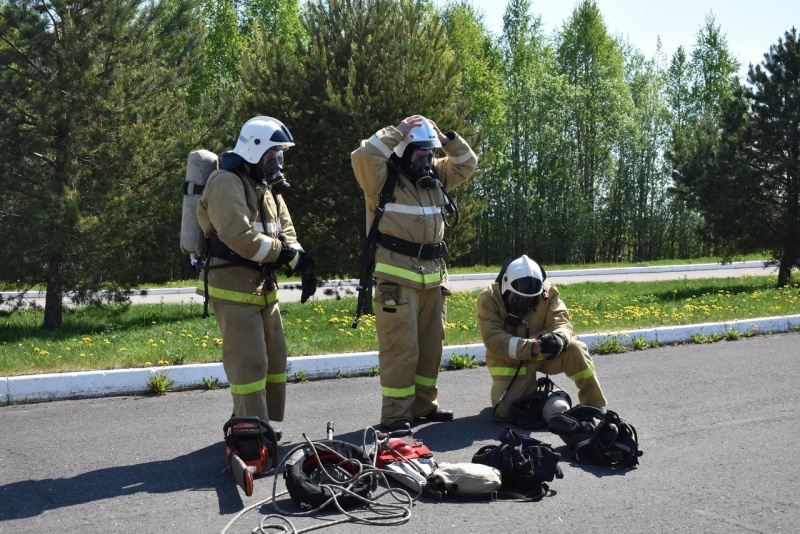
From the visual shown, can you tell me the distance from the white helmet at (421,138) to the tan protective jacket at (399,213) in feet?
0.25

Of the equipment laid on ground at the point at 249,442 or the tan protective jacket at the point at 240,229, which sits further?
the tan protective jacket at the point at 240,229

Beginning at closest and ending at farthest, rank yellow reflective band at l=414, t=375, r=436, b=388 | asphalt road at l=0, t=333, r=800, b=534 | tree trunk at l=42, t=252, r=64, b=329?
asphalt road at l=0, t=333, r=800, b=534
yellow reflective band at l=414, t=375, r=436, b=388
tree trunk at l=42, t=252, r=64, b=329

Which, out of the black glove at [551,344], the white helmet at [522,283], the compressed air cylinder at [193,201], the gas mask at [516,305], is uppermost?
the compressed air cylinder at [193,201]

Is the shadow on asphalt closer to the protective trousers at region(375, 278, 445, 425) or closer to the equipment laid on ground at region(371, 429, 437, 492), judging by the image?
the equipment laid on ground at region(371, 429, 437, 492)

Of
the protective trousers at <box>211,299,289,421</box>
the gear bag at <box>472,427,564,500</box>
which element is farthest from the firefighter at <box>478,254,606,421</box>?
the protective trousers at <box>211,299,289,421</box>

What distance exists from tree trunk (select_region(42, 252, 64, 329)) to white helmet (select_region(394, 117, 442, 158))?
753 cm

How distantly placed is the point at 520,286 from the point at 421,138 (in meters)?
1.40

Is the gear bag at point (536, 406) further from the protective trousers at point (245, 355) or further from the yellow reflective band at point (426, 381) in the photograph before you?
the protective trousers at point (245, 355)

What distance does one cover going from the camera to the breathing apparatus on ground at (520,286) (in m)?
6.82

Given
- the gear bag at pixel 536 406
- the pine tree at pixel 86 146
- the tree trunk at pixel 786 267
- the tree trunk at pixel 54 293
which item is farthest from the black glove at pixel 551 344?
the tree trunk at pixel 786 267

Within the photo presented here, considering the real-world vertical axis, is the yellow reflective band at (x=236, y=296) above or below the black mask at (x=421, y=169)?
below

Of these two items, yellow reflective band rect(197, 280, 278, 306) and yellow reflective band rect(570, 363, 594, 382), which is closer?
yellow reflective band rect(197, 280, 278, 306)

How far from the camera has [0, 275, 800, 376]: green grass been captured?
8.74 m

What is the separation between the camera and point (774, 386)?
798 cm
